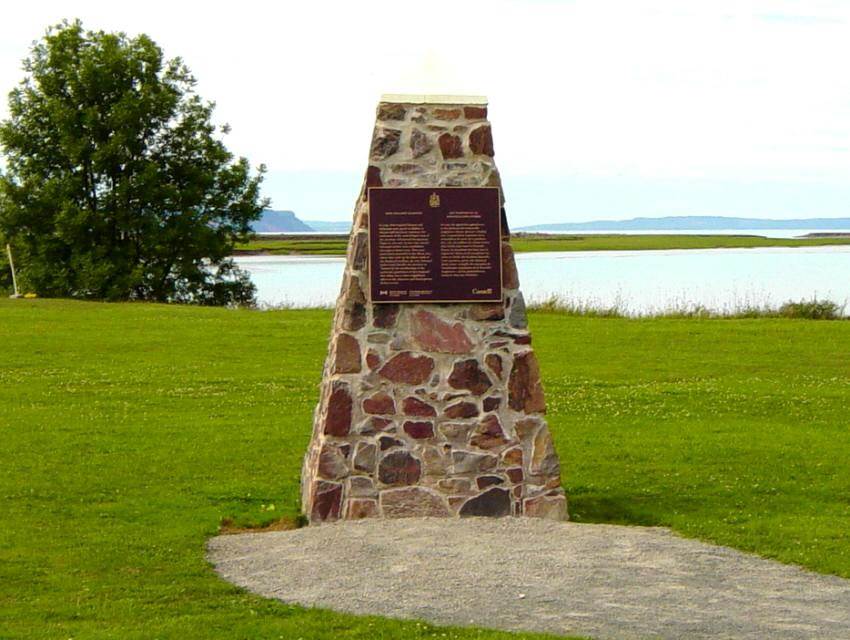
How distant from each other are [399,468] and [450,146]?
2878 mm

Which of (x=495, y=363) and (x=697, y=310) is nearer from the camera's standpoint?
(x=495, y=363)

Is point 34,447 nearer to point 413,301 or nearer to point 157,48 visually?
point 413,301

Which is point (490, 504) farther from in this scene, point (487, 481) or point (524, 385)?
point (524, 385)

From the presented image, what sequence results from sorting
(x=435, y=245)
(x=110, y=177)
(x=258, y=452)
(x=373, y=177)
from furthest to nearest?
(x=110, y=177)
(x=258, y=452)
(x=435, y=245)
(x=373, y=177)

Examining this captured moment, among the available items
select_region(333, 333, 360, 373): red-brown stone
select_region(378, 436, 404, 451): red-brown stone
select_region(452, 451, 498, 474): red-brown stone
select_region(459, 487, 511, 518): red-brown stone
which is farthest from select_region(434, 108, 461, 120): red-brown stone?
select_region(459, 487, 511, 518): red-brown stone

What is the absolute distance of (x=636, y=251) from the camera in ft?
339

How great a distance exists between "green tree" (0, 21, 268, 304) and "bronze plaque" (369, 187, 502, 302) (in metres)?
37.3

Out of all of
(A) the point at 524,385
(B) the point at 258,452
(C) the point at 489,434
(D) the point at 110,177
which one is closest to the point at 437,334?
(A) the point at 524,385

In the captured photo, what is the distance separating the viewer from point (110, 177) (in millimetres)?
49656

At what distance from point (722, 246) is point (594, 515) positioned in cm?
10257

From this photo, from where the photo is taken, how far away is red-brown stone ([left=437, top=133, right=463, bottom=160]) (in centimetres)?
1135

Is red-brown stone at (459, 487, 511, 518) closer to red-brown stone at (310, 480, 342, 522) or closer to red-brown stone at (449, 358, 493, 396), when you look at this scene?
red-brown stone at (449, 358, 493, 396)

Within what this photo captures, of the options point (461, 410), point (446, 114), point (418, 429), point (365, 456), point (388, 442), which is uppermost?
point (446, 114)

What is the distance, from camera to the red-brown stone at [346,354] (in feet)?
36.9
